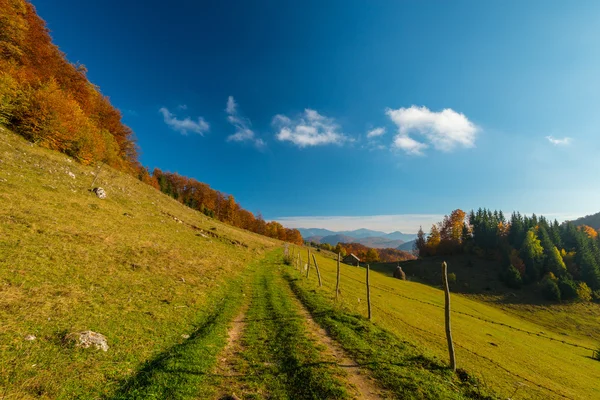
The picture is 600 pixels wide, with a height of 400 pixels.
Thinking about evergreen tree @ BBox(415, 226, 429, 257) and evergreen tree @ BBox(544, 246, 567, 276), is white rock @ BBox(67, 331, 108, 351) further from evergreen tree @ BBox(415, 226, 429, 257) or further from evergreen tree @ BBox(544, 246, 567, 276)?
evergreen tree @ BBox(415, 226, 429, 257)

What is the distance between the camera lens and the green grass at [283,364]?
7953mm

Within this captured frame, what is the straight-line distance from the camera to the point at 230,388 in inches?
314

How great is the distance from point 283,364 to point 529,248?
153721mm

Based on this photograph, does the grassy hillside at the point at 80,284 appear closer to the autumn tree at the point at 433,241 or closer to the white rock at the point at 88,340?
the white rock at the point at 88,340

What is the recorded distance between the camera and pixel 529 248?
373ft

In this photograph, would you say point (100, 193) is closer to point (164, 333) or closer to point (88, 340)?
point (164, 333)

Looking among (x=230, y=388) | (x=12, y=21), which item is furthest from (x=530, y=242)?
(x=12, y=21)

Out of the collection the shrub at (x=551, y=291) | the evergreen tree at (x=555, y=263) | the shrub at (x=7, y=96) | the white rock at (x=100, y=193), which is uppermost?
Answer: the shrub at (x=7, y=96)

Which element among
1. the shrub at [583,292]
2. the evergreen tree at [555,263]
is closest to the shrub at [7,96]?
the shrub at [583,292]

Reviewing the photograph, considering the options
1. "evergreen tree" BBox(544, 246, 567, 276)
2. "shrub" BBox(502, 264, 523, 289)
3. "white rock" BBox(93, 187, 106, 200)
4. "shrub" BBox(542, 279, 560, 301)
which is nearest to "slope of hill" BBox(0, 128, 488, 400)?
"white rock" BBox(93, 187, 106, 200)

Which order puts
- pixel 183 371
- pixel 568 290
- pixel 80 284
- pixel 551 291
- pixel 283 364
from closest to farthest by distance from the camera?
pixel 183 371
pixel 283 364
pixel 80 284
pixel 568 290
pixel 551 291

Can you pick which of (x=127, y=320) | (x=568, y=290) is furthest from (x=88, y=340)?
(x=568, y=290)

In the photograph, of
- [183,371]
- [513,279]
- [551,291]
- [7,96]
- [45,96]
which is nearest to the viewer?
[183,371]

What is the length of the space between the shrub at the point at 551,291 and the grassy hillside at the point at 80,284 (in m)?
121
